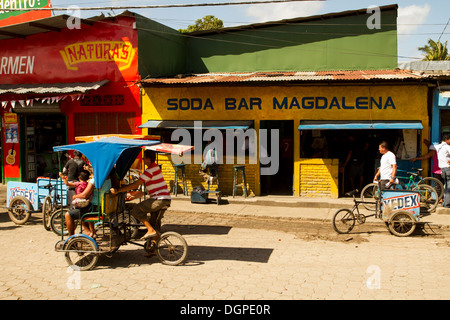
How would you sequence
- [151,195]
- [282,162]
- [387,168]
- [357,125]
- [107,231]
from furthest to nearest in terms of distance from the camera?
[282,162]
[357,125]
[387,168]
[107,231]
[151,195]

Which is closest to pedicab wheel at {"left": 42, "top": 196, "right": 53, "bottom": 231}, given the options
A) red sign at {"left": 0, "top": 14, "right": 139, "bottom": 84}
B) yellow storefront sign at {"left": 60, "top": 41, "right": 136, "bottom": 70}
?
red sign at {"left": 0, "top": 14, "right": 139, "bottom": 84}

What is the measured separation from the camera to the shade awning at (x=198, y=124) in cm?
1470

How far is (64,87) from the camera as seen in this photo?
16.1 meters

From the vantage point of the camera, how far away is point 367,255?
8.71 m

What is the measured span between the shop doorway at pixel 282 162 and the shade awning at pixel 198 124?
3.08 feet

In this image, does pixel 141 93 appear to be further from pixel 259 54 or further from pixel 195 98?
pixel 259 54

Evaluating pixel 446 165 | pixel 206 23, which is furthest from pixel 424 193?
pixel 206 23

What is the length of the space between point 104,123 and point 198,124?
3.53m

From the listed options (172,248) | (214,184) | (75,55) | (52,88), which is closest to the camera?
(172,248)

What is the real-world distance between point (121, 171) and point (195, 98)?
23.4 feet

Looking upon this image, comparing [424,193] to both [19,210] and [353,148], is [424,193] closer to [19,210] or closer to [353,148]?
[353,148]

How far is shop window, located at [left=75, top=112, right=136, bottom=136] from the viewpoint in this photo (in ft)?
52.6

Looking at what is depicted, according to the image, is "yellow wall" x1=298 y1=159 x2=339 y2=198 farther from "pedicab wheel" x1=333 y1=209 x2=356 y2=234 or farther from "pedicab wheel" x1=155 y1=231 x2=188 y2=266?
"pedicab wheel" x1=155 y1=231 x2=188 y2=266

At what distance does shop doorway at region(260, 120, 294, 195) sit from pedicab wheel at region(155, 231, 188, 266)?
758 cm
